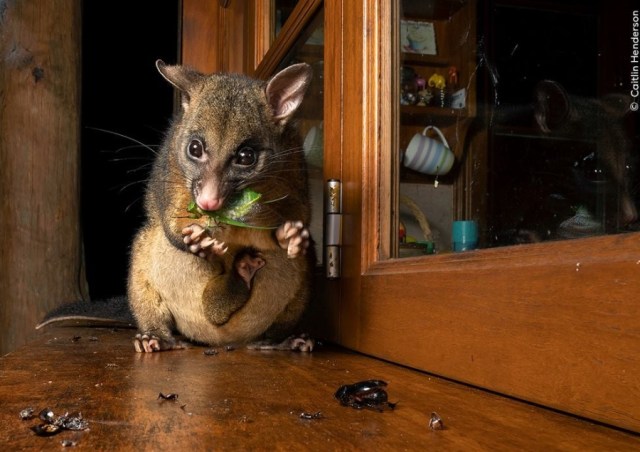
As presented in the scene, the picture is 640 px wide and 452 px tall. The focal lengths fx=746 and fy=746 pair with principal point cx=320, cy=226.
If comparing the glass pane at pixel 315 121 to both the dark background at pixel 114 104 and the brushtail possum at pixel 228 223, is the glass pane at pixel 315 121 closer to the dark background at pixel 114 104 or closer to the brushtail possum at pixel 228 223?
the brushtail possum at pixel 228 223

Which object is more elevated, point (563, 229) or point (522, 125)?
point (522, 125)

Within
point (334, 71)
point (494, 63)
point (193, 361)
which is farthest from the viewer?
point (334, 71)

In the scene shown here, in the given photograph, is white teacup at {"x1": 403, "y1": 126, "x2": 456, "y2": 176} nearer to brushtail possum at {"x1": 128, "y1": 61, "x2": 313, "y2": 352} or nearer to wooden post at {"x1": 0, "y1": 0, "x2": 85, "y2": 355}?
brushtail possum at {"x1": 128, "y1": 61, "x2": 313, "y2": 352}

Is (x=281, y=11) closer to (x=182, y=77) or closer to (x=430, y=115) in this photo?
(x=182, y=77)

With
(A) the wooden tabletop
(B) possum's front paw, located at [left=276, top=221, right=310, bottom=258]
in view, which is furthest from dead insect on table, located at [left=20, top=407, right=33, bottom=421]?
(B) possum's front paw, located at [left=276, top=221, right=310, bottom=258]

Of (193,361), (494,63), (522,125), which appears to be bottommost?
(193,361)

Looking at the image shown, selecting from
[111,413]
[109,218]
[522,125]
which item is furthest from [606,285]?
[109,218]

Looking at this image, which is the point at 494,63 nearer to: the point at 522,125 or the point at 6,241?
the point at 522,125
